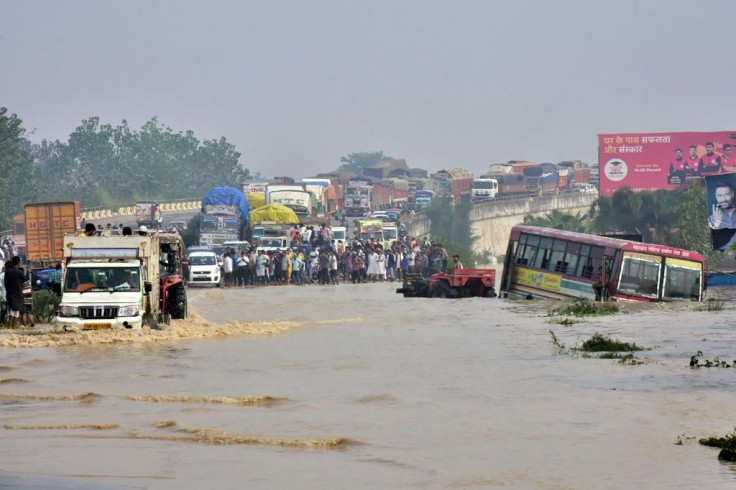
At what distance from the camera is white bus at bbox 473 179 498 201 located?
376ft

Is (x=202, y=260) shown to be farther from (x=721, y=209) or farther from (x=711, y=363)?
(x=711, y=363)

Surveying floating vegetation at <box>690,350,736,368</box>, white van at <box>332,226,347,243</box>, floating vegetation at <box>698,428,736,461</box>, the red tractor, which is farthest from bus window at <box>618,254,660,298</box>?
white van at <box>332,226,347,243</box>

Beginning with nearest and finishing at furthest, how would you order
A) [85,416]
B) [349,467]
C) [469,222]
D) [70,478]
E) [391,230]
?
[70,478] < [349,467] < [85,416] < [391,230] < [469,222]

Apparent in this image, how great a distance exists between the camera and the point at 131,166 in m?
159

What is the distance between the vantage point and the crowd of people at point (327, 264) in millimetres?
51156

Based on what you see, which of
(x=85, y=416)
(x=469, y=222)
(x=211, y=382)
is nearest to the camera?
(x=85, y=416)

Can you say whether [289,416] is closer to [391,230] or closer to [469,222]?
[391,230]

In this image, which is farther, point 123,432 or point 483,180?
point 483,180

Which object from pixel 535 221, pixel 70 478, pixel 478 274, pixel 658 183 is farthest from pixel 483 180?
pixel 70 478

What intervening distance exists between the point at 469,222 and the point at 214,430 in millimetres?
92231

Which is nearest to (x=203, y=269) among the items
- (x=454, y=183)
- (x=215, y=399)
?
(x=215, y=399)

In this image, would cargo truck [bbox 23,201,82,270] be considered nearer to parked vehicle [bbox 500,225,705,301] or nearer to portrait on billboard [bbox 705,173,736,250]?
parked vehicle [bbox 500,225,705,301]

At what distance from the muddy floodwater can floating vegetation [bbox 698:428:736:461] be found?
130 mm

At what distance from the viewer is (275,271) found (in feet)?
169
